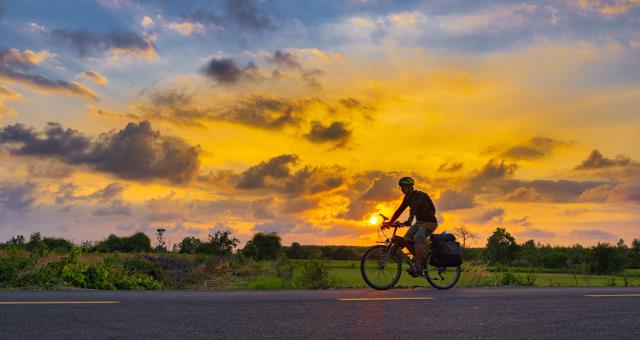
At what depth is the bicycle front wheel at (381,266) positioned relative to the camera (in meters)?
16.2

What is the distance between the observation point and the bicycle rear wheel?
1656cm

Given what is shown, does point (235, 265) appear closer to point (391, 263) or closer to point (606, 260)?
point (606, 260)

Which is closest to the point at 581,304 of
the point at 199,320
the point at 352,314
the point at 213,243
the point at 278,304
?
the point at 352,314

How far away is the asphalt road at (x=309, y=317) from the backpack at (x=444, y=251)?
4216 millimetres

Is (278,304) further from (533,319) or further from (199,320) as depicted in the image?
(533,319)

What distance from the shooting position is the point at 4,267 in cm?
1858

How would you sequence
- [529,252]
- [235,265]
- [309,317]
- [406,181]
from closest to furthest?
[309,317]
[406,181]
[235,265]
[529,252]

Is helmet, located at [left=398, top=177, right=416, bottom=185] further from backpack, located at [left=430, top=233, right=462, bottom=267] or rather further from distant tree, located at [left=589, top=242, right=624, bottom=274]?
distant tree, located at [left=589, top=242, right=624, bottom=274]

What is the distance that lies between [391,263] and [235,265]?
198 ft

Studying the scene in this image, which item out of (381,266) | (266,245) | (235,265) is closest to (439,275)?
(381,266)

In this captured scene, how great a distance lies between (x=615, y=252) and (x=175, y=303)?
3412 inches

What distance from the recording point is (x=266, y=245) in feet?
350

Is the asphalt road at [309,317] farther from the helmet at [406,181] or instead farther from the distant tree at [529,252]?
the distant tree at [529,252]

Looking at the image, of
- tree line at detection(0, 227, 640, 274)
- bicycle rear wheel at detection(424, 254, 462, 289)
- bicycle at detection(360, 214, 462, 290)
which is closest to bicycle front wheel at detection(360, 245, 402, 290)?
bicycle at detection(360, 214, 462, 290)
